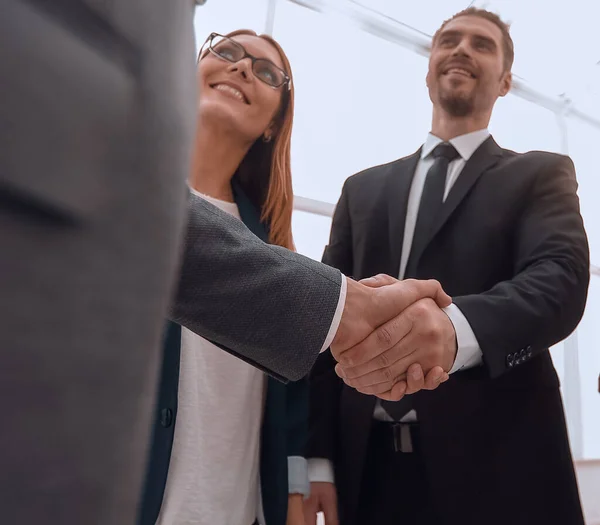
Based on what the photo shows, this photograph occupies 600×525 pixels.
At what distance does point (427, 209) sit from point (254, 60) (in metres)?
0.57

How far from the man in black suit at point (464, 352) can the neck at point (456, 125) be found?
0.23ft

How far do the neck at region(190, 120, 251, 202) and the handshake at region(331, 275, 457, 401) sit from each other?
18.8 inches

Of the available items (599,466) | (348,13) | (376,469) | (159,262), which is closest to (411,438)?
(376,469)

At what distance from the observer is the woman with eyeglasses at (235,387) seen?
0.95m

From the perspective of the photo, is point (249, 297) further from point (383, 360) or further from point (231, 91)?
point (231, 91)

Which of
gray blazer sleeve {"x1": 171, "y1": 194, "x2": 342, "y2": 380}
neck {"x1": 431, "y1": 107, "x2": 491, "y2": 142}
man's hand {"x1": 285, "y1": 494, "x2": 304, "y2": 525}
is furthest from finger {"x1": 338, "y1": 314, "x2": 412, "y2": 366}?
neck {"x1": 431, "y1": 107, "x2": 491, "y2": 142}

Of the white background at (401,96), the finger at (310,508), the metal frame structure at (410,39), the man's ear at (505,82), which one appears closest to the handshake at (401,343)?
the finger at (310,508)

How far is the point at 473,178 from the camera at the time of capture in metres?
1.21

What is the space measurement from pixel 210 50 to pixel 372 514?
3.69 ft

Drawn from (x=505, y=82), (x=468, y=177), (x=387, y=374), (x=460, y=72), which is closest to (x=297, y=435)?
(x=387, y=374)

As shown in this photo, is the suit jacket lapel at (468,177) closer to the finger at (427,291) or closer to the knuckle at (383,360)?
the finger at (427,291)

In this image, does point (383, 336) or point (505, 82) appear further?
point (505, 82)

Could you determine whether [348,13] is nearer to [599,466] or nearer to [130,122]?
[599,466]

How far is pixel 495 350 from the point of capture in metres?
0.94
